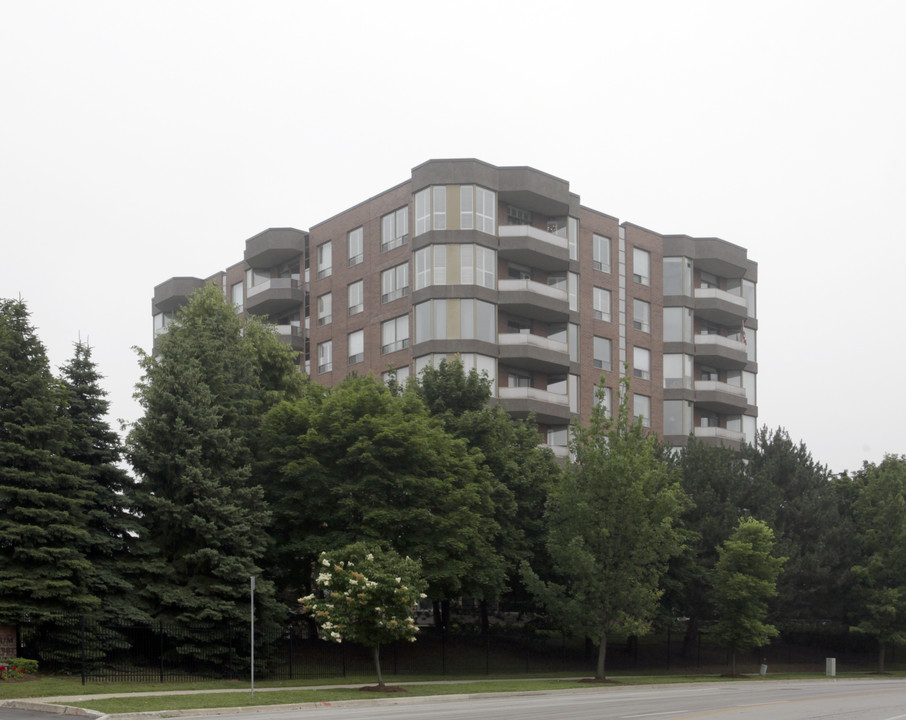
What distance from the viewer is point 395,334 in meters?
62.0

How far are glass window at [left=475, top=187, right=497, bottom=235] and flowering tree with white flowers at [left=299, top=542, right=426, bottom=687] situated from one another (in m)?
30.9

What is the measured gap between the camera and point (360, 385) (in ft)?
132

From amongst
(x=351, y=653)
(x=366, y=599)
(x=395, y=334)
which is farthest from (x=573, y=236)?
(x=366, y=599)

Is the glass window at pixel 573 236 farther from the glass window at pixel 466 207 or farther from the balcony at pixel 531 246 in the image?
the glass window at pixel 466 207

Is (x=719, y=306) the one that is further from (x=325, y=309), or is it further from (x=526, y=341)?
(x=325, y=309)

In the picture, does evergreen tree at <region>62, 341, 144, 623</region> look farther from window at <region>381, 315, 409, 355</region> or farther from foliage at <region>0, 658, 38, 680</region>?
window at <region>381, 315, 409, 355</region>

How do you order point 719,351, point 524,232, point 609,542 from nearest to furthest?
point 609,542, point 524,232, point 719,351

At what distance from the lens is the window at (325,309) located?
6775 cm

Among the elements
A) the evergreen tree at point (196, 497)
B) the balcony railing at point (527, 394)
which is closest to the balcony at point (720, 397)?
the balcony railing at point (527, 394)

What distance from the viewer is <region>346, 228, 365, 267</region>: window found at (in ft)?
216

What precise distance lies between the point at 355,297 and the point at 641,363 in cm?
1980

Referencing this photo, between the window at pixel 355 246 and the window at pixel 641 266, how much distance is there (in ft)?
62.0

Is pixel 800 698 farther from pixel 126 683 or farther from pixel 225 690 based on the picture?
pixel 126 683

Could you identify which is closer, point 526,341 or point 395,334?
point 526,341
